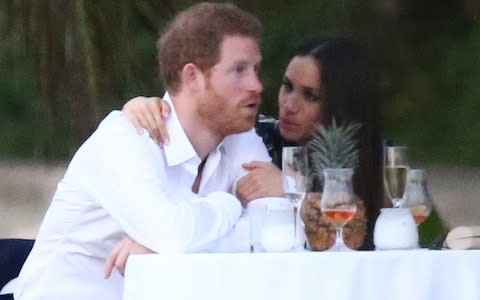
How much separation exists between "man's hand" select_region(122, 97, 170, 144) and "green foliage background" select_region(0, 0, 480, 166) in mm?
1586

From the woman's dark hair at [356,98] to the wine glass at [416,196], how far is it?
0.37m

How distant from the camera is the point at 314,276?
6.07ft

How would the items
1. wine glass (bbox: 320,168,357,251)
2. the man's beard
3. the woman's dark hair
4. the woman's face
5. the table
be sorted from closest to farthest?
1. the table
2. wine glass (bbox: 320,168,357,251)
3. the man's beard
4. the woman's dark hair
5. the woman's face

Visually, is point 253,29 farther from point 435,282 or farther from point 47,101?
point 47,101

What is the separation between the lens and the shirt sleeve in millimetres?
2029

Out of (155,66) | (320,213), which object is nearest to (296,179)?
(320,213)

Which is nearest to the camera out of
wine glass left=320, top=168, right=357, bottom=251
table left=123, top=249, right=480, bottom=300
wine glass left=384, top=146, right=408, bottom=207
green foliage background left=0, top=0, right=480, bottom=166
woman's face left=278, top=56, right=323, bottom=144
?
table left=123, top=249, right=480, bottom=300

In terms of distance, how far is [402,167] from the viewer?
223 centimetres

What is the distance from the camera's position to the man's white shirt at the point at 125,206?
2051 millimetres

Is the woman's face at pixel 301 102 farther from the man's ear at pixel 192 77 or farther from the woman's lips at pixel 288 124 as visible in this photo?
the man's ear at pixel 192 77

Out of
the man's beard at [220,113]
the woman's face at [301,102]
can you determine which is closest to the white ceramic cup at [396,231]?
the man's beard at [220,113]

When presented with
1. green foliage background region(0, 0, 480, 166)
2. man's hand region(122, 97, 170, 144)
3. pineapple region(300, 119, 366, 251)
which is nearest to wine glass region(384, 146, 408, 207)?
pineapple region(300, 119, 366, 251)

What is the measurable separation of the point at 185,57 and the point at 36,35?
5.81 ft

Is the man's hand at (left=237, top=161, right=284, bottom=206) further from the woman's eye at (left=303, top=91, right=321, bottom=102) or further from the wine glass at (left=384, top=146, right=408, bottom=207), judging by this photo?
the woman's eye at (left=303, top=91, right=321, bottom=102)
